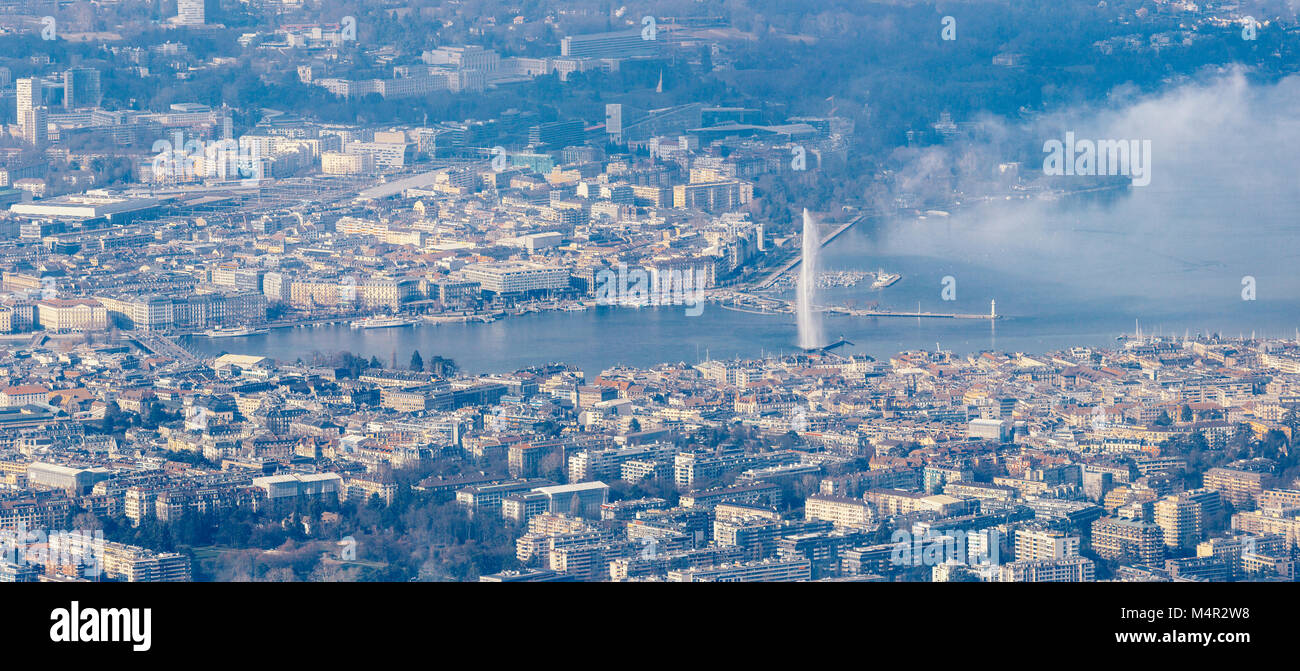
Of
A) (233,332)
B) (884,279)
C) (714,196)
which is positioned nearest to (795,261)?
(884,279)

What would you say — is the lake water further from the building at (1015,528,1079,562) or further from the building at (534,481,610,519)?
the building at (1015,528,1079,562)

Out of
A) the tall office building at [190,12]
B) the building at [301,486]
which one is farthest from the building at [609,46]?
the building at [301,486]

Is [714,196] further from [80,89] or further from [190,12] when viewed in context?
[190,12]

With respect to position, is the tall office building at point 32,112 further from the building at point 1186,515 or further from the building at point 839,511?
Result: the building at point 1186,515

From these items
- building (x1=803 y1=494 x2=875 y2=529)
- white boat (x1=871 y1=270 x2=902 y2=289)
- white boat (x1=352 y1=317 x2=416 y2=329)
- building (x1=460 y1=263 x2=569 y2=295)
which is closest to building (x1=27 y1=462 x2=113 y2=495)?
building (x1=803 y1=494 x2=875 y2=529)

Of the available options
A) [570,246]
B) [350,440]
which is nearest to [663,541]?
[350,440]

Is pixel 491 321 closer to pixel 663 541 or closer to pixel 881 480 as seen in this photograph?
pixel 881 480
